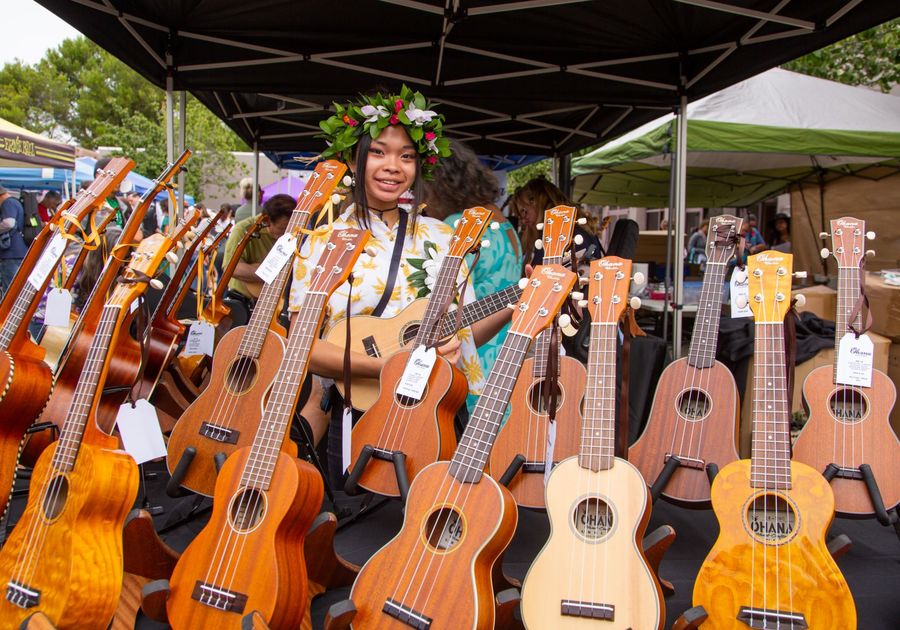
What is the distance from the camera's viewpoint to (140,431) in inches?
89.5

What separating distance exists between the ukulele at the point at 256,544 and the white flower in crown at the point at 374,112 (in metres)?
1.15

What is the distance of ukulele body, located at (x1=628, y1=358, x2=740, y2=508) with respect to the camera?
2500 millimetres

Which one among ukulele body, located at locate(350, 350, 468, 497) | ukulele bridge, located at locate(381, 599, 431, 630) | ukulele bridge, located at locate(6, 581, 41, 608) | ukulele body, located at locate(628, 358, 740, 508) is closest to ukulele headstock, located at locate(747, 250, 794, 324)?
ukulele body, located at locate(628, 358, 740, 508)

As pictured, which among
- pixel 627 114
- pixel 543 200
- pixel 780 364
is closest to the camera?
pixel 780 364

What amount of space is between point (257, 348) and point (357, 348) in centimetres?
37

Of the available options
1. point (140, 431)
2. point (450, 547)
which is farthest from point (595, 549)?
point (140, 431)

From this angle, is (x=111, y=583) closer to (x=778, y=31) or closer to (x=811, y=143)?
(x=778, y=31)

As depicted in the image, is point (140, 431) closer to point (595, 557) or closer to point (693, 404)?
point (595, 557)

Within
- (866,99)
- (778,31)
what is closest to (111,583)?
(778,31)

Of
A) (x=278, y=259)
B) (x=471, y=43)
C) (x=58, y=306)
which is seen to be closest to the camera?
(x=278, y=259)

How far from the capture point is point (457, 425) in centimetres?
261

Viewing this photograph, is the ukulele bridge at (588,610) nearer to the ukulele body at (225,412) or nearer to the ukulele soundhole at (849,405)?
the ukulele body at (225,412)

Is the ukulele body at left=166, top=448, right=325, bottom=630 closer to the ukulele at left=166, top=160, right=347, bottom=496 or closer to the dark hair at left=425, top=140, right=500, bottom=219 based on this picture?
the ukulele at left=166, top=160, right=347, bottom=496

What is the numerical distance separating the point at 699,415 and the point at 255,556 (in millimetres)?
1729
